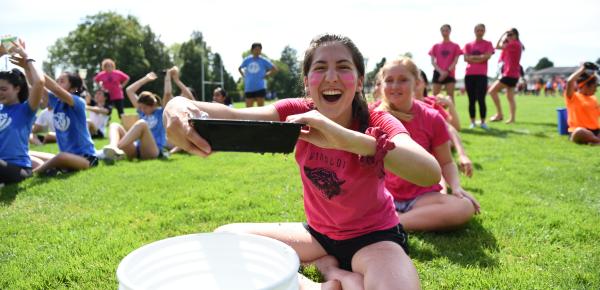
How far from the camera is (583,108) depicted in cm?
809

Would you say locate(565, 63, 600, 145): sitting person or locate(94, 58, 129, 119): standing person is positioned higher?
locate(94, 58, 129, 119): standing person

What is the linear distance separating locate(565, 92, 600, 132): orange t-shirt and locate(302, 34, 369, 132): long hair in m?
7.51

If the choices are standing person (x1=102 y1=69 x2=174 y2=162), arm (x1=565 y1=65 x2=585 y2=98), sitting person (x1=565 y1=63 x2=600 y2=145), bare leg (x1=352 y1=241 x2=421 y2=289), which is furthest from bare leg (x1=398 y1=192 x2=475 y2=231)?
arm (x1=565 y1=65 x2=585 y2=98)

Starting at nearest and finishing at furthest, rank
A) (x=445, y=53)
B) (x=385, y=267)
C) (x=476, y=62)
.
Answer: (x=385, y=267) → (x=476, y=62) → (x=445, y=53)

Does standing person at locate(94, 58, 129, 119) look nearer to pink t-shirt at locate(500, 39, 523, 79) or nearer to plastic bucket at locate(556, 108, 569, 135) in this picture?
pink t-shirt at locate(500, 39, 523, 79)

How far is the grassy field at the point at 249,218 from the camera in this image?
2.66 metres

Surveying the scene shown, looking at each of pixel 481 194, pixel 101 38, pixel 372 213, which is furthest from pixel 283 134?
pixel 101 38

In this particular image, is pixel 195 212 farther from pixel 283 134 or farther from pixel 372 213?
pixel 283 134

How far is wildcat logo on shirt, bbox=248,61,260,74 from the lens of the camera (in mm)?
11871

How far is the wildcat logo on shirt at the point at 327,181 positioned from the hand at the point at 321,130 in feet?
2.17

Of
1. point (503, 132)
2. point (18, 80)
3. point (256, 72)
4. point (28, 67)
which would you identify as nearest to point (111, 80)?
point (256, 72)

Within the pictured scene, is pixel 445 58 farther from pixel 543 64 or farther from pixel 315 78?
pixel 543 64

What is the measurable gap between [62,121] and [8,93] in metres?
0.82

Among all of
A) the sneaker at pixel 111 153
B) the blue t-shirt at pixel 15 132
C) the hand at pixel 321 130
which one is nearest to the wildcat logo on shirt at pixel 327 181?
the hand at pixel 321 130
